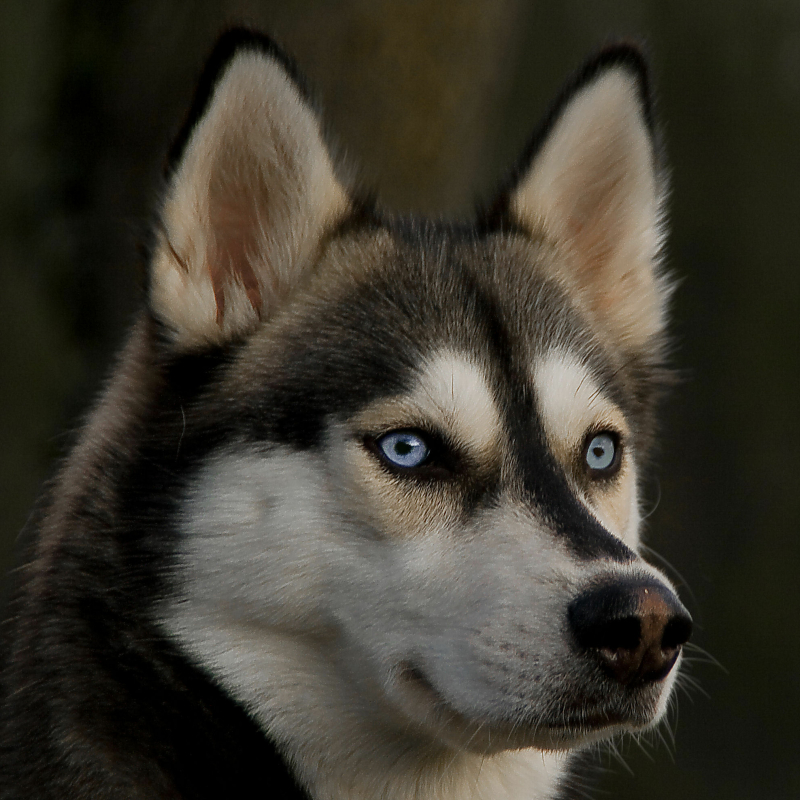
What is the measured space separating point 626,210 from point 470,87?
2593mm

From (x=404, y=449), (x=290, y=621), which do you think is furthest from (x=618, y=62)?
(x=290, y=621)

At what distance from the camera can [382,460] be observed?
287cm

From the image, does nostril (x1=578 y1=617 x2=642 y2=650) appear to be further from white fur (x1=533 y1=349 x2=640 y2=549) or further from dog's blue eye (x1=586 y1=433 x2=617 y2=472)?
dog's blue eye (x1=586 y1=433 x2=617 y2=472)

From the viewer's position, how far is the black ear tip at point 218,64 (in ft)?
9.52

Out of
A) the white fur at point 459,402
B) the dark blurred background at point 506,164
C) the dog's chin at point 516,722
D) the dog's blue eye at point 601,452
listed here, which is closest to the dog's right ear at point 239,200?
the white fur at point 459,402

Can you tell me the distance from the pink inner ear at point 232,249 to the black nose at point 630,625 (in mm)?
1421

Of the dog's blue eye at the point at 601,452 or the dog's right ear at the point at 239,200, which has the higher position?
the dog's right ear at the point at 239,200

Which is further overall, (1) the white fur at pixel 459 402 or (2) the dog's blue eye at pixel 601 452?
(2) the dog's blue eye at pixel 601 452

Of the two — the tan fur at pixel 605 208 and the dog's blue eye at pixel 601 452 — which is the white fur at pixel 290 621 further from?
the tan fur at pixel 605 208

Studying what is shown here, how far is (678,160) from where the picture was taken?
9906 millimetres

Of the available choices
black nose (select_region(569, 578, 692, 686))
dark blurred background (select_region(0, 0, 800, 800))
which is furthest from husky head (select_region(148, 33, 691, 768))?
dark blurred background (select_region(0, 0, 800, 800))

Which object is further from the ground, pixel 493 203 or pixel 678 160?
pixel 678 160

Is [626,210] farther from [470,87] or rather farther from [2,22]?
[2,22]

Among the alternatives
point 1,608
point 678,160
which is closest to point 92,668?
point 1,608
